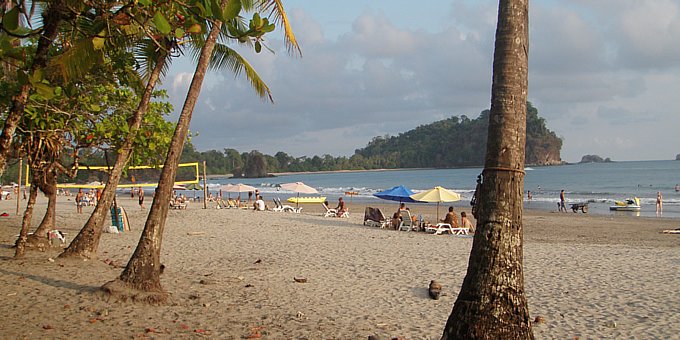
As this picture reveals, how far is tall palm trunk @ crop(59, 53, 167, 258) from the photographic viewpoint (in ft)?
26.8

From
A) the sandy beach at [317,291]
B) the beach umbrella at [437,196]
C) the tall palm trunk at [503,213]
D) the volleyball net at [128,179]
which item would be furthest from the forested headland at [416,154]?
the tall palm trunk at [503,213]

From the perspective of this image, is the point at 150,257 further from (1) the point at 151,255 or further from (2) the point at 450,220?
(2) the point at 450,220

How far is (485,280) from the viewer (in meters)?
3.77

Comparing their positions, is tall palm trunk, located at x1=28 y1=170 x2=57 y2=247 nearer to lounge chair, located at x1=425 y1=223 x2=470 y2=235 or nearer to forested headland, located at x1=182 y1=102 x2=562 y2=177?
lounge chair, located at x1=425 y1=223 x2=470 y2=235

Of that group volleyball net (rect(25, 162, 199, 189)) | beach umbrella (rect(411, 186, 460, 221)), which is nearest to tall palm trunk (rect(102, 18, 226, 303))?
beach umbrella (rect(411, 186, 460, 221))

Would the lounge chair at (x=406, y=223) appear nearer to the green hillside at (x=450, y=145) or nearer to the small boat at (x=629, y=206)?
the small boat at (x=629, y=206)

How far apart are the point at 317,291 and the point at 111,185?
372cm

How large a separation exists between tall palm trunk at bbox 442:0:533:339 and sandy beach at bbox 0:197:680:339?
181cm

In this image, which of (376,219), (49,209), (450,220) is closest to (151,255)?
(49,209)

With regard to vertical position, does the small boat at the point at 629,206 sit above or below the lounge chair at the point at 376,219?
above

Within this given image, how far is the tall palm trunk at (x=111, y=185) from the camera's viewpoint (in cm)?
816

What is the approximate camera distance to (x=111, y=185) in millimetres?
8375

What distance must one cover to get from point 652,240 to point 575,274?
9297 mm

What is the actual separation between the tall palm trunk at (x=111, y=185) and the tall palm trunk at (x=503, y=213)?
18.2 ft
